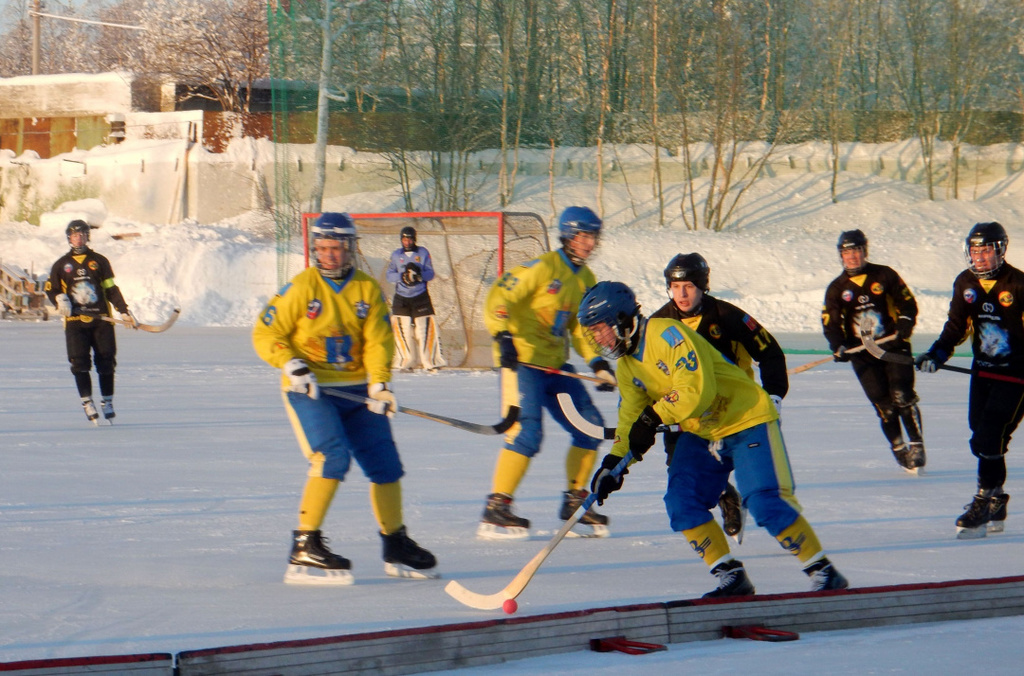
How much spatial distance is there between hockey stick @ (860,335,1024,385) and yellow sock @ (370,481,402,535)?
2.61m

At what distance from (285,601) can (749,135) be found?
2165 centimetres

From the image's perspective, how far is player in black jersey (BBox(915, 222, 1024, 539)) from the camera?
17.3 feet

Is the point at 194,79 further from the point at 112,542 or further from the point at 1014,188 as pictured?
the point at 112,542

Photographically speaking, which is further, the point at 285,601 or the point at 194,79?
the point at 194,79

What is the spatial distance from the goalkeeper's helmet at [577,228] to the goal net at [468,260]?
299 inches

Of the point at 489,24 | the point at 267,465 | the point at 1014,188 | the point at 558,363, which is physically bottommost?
the point at 267,465

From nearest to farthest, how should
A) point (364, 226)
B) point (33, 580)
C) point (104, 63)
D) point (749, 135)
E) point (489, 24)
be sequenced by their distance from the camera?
point (33, 580) → point (364, 226) → point (489, 24) → point (749, 135) → point (104, 63)

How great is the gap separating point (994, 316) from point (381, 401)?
2784 mm

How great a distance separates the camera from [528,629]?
11.2 feet

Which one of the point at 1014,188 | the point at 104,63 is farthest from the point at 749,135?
the point at 104,63

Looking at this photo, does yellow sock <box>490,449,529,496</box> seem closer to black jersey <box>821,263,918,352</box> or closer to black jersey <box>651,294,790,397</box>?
black jersey <box>651,294,790,397</box>

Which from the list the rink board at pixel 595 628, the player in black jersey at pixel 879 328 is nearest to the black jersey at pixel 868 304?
the player in black jersey at pixel 879 328

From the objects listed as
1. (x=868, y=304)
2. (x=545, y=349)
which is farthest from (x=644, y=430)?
(x=868, y=304)

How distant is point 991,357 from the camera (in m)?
5.33
